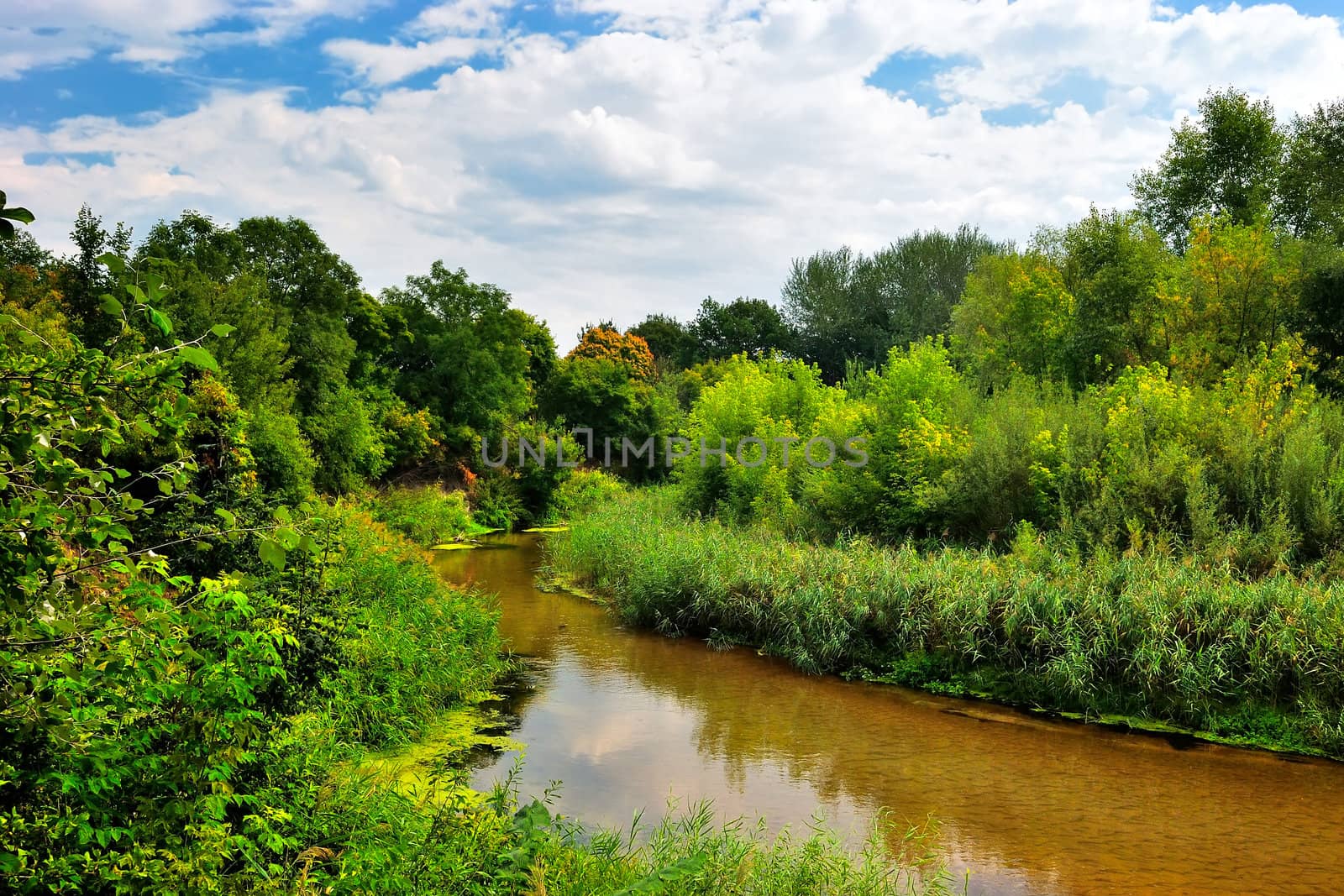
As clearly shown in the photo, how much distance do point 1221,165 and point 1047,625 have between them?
71.3 ft

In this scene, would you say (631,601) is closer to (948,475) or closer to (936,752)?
(948,475)

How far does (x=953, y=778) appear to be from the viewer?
8094 millimetres

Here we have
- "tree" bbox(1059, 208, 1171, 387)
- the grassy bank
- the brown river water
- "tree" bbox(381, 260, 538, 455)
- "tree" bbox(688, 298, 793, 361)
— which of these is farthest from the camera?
"tree" bbox(688, 298, 793, 361)

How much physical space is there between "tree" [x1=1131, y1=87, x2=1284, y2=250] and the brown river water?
20301 millimetres

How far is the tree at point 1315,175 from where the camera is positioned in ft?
74.3

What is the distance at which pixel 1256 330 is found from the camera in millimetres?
18141

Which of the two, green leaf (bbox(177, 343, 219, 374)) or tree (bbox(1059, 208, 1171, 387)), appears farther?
tree (bbox(1059, 208, 1171, 387))

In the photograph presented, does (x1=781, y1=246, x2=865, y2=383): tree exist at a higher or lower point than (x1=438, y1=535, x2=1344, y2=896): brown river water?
higher

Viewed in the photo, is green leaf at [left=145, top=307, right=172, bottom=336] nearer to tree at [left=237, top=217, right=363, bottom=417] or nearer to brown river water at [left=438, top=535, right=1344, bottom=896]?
brown river water at [left=438, top=535, right=1344, bottom=896]

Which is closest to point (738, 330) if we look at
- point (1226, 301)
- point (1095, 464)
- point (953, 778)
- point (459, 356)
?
point (459, 356)

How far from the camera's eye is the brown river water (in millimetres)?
6483

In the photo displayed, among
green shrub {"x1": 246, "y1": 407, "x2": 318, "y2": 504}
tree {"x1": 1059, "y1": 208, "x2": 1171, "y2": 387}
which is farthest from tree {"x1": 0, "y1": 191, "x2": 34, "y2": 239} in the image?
tree {"x1": 1059, "y1": 208, "x2": 1171, "y2": 387}

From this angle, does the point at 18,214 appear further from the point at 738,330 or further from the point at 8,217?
the point at 738,330

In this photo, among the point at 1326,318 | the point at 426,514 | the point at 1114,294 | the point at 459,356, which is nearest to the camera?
the point at 1326,318
